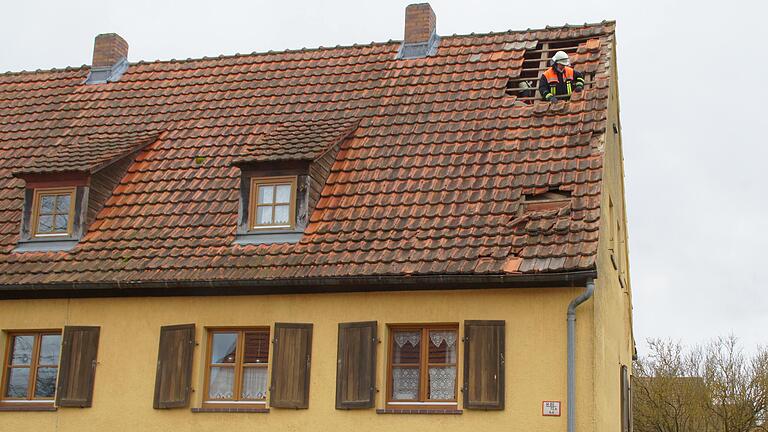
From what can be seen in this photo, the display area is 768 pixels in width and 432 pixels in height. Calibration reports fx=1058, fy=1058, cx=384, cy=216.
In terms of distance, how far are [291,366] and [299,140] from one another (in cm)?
390

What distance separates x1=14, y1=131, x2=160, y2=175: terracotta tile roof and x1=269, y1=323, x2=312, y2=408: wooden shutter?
14.8 feet

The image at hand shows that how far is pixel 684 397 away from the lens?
1399 inches

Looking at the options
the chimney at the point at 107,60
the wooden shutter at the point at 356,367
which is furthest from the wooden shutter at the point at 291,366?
the chimney at the point at 107,60

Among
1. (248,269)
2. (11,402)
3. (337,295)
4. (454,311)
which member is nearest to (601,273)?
(454,311)

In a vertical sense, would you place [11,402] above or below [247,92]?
below

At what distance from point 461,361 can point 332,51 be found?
829cm

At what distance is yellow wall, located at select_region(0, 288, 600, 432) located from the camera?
1388 cm

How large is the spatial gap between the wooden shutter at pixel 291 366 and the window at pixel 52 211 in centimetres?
430

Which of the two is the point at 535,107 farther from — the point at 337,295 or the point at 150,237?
the point at 150,237

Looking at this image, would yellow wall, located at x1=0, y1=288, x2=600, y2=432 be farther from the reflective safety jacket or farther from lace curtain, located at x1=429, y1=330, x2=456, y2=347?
the reflective safety jacket

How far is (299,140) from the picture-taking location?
55.6 feet

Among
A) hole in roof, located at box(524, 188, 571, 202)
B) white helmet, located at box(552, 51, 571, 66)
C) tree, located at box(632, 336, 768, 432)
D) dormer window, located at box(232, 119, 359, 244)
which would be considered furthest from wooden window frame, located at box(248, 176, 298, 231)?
tree, located at box(632, 336, 768, 432)

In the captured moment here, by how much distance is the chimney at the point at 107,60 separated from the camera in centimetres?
2139

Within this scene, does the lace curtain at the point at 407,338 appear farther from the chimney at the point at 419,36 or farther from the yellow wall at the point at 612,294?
the chimney at the point at 419,36
